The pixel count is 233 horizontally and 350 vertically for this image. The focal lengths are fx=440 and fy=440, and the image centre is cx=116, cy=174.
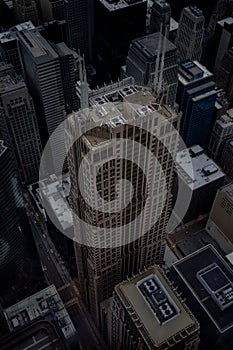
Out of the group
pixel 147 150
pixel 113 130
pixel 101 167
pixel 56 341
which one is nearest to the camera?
pixel 56 341

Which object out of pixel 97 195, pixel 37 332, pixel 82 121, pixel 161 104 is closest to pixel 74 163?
pixel 97 195

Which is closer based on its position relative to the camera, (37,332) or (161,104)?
(37,332)

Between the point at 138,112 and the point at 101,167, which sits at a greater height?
the point at 138,112

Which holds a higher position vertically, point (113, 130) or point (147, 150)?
point (113, 130)

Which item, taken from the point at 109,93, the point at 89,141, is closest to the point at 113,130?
the point at 89,141

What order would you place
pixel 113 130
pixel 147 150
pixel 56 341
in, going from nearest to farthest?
1. pixel 56 341
2. pixel 113 130
3. pixel 147 150

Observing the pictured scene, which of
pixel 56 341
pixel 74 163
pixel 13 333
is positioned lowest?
pixel 56 341

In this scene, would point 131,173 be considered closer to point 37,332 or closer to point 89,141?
point 89,141

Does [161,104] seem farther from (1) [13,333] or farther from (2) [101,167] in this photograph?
(1) [13,333]

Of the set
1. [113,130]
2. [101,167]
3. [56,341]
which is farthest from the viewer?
[101,167]
